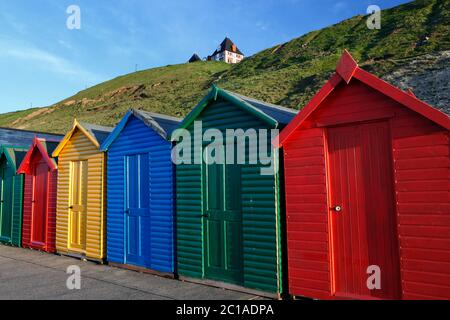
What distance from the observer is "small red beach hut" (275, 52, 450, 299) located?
16.7ft

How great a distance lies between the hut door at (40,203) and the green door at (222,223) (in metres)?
6.80

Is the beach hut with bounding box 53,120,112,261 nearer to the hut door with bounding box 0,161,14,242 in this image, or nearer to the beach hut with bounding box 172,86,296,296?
the beach hut with bounding box 172,86,296,296

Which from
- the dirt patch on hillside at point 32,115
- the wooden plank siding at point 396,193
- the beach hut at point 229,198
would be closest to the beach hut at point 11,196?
the beach hut at point 229,198

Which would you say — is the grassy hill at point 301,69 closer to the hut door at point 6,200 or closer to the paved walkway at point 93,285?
the paved walkway at point 93,285

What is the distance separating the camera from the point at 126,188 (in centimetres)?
903

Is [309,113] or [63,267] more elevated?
[309,113]

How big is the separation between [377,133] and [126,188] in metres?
5.80

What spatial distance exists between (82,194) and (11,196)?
4.64m

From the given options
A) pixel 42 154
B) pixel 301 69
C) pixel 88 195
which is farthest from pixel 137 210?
pixel 301 69

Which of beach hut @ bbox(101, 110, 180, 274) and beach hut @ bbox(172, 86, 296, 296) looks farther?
beach hut @ bbox(101, 110, 180, 274)

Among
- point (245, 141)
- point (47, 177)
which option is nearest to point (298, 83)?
point (47, 177)

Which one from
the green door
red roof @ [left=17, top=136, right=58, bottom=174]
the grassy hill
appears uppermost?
the grassy hill

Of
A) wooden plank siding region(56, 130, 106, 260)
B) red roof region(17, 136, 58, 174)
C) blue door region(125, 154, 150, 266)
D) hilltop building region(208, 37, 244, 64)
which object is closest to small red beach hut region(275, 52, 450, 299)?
blue door region(125, 154, 150, 266)

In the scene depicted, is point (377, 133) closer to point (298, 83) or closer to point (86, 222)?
point (86, 222)
